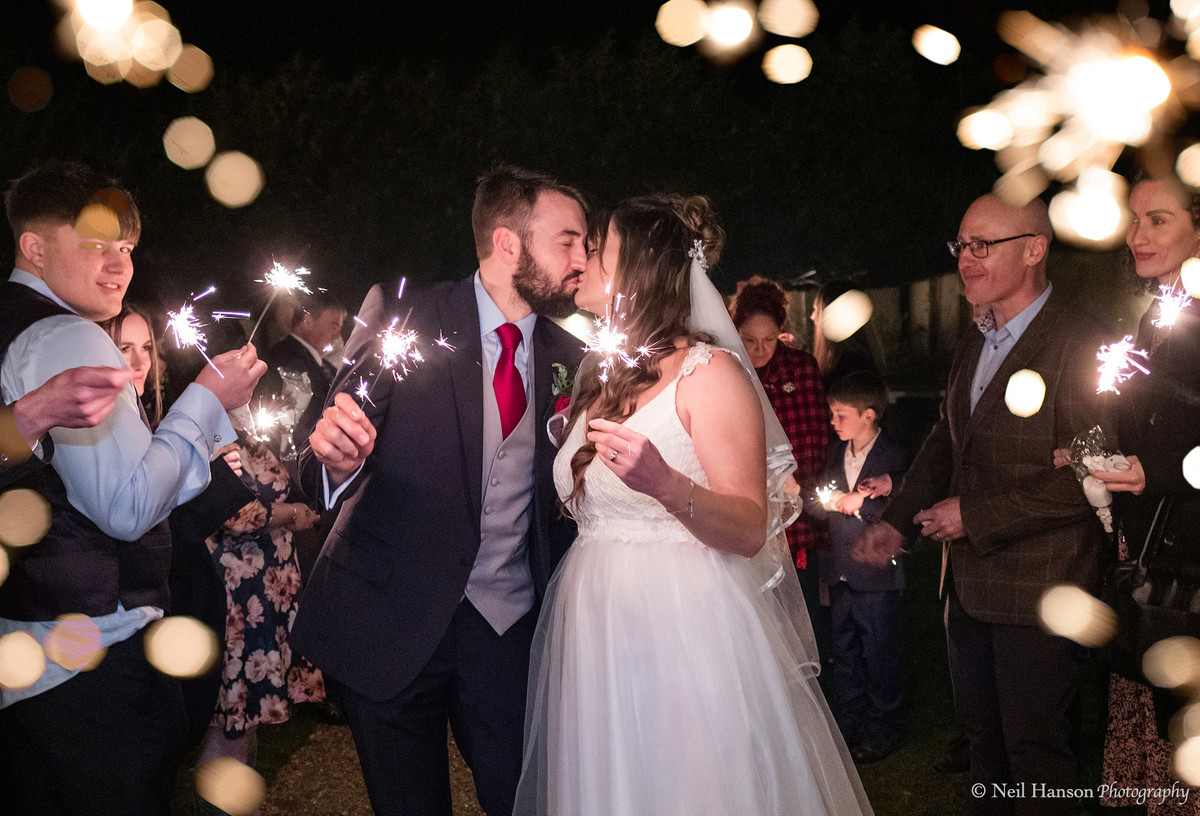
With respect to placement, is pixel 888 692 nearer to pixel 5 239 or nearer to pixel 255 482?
pixel 255 482

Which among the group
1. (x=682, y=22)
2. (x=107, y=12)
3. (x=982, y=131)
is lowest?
(x=982, y=131)

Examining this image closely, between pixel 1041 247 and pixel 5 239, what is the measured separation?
15.0 meters

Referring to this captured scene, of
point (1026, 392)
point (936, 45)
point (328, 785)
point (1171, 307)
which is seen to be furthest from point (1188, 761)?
point (936, 45)

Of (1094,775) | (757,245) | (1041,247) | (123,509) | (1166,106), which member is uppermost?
(757,245)

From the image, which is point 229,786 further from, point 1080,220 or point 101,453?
point 1080,220

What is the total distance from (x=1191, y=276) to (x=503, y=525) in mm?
2434

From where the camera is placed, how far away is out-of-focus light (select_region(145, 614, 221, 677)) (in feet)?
8.05

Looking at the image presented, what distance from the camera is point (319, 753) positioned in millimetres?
4910

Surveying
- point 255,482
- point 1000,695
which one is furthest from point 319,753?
point 1000,695

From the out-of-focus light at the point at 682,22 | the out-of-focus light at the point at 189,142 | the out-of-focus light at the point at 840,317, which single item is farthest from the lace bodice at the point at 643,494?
the out-of-focus light at the point at 682,22

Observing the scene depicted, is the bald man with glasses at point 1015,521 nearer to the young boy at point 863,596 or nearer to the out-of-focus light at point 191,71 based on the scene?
the young boy at point 863,596

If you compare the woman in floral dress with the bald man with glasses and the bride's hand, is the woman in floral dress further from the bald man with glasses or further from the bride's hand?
the bald man with glasses

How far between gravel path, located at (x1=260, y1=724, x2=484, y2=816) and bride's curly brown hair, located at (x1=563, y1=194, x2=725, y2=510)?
2.35m

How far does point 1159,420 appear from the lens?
288cm
